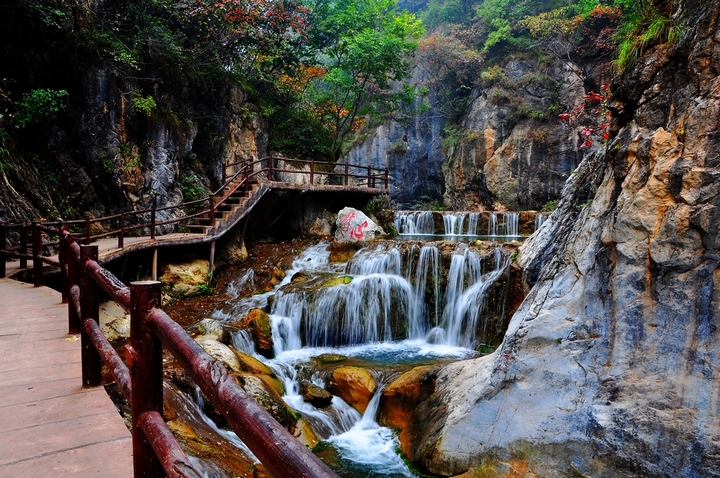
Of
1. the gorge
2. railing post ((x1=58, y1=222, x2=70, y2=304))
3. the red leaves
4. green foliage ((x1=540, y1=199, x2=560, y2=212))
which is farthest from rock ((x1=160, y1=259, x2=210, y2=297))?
green foliage ((x1=540, y1=199, x2=560, y2=212))

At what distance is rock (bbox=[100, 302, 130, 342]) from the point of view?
7.77 m

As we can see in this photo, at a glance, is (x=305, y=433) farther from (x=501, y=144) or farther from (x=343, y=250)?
(x=501, y=144)

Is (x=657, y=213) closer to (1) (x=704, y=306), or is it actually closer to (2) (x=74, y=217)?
(1) (x=704, y=306)

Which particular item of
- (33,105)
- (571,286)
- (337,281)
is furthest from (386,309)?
(33,105)

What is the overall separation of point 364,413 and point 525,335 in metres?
2.90

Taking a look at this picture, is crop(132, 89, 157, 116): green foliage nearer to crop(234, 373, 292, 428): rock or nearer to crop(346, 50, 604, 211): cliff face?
crop(234, 373, 292, 428): rock

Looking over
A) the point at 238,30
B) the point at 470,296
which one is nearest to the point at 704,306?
the point at 470,296

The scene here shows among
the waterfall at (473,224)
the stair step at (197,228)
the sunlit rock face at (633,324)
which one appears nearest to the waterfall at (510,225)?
the waterfall at (473,224)

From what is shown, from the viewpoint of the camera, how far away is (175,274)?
36.0 ft

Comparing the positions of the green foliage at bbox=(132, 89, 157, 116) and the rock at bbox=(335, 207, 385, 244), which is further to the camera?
the rock at bbox=(335, 207, 385, 244)

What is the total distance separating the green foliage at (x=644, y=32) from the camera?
A: 4672 mm

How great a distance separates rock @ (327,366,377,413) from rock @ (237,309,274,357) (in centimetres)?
172

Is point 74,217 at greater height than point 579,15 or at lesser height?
lesser

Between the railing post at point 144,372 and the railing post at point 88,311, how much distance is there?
4.74 ft
